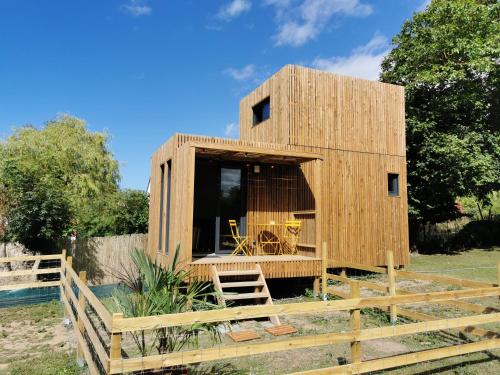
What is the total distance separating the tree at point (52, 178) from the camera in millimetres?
11938

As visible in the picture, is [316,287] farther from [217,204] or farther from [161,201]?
[161,201]

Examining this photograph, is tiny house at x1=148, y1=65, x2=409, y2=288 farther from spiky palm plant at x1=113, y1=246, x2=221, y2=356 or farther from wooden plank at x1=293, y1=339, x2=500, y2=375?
wooden plank at x1=293, y1=339, x2=500, y2=375

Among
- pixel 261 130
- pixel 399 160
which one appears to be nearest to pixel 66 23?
pixel 261 130

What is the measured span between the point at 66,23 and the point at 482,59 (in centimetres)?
2005

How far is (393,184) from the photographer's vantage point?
11.9 meters

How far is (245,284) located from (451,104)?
1456 cm

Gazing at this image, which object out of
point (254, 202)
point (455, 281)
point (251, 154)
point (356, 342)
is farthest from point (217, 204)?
point (356, 342)

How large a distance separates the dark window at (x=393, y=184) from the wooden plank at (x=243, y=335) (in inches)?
304

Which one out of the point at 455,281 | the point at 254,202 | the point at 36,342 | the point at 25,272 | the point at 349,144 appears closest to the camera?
the point at 455,281

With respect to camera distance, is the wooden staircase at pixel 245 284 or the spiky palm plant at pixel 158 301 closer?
the spiky palm plant at pixel 158 301

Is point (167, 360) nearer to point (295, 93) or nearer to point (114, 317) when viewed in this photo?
point (114, 317)

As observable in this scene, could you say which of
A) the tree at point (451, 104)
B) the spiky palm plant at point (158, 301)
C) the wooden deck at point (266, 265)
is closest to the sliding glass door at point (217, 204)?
the wooden deck at point (266, 265)

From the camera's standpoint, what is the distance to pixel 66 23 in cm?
1842

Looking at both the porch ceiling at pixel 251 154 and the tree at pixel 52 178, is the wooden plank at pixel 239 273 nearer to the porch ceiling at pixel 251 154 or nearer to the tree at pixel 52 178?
the porch ceiling at pixel 251 154
